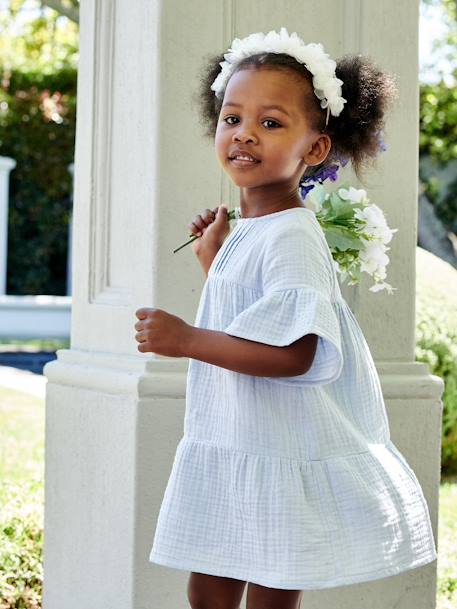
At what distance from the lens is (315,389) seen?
2150mm

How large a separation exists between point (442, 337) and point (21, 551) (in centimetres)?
280

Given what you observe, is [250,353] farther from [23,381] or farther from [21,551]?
[23,381]

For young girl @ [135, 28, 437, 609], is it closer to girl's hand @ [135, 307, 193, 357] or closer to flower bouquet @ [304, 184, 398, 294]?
girl's hand @ [135, 307, 193, 357]

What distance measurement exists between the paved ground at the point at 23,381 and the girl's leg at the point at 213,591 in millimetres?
6294

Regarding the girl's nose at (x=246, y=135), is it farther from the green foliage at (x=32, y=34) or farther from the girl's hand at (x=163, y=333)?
the green foliage at (x=32, y=34)

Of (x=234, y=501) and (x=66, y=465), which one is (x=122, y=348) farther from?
(x=234, y=501)

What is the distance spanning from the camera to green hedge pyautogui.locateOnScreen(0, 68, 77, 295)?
1568cm

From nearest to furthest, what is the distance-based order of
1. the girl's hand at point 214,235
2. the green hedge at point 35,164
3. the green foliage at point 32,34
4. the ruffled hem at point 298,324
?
the ruffled hem at point 298,324 < the girl's hand at point 214,235 < the green hedge at point 35,164 < the green foliage at point 32,34

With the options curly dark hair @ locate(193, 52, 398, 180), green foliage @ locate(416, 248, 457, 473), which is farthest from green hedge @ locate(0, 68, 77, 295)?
curly dark hair @ locate(193, 52, 398, 180)

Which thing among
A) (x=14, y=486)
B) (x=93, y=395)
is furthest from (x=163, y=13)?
(x=14, y=486)

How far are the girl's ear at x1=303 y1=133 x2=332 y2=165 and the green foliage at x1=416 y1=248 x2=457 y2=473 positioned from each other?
3.49 metres

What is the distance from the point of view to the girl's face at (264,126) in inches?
84.9

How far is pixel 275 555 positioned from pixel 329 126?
88 centimetres

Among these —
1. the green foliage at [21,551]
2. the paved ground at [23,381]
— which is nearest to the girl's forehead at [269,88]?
the green foliage at [21,551]
